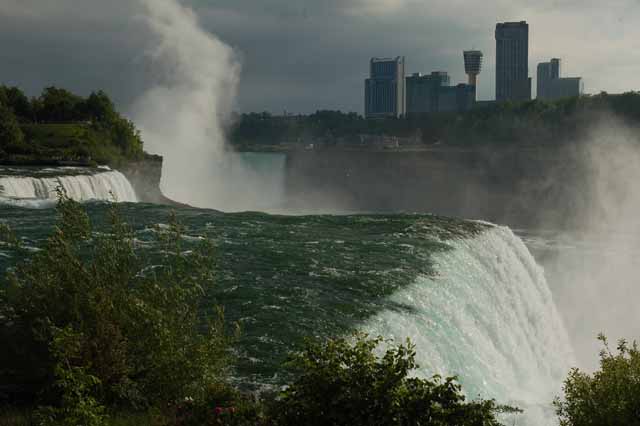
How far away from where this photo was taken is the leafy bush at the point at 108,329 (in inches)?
273

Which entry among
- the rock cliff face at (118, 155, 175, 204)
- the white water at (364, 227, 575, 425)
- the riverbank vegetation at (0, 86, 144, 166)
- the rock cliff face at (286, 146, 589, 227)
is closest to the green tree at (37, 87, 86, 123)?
the riverbank vegetation at (0, 86, 144, 166)

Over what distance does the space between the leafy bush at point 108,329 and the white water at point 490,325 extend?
145 inches

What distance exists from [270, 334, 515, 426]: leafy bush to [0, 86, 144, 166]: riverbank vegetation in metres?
31.0

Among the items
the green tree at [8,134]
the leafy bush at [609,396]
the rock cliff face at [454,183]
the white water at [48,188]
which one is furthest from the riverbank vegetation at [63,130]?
the leafy bush at [609,396]

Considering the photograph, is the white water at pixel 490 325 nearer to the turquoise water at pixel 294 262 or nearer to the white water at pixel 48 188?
the turquoise water at pixel 294 262

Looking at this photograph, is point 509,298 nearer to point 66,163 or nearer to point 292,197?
point 66,163

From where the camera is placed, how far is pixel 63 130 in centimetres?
4300

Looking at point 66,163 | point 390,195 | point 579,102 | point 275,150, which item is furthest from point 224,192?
point 275,150

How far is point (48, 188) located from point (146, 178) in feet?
49.5

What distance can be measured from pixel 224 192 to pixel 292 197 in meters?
9.97

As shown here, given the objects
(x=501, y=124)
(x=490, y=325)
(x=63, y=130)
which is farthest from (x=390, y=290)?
(x=501, y=124)

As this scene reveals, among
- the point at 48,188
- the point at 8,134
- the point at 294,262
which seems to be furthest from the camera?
the point at 8,134

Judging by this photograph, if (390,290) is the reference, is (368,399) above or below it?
above

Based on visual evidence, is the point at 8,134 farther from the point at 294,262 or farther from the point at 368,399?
the point at 368,399
